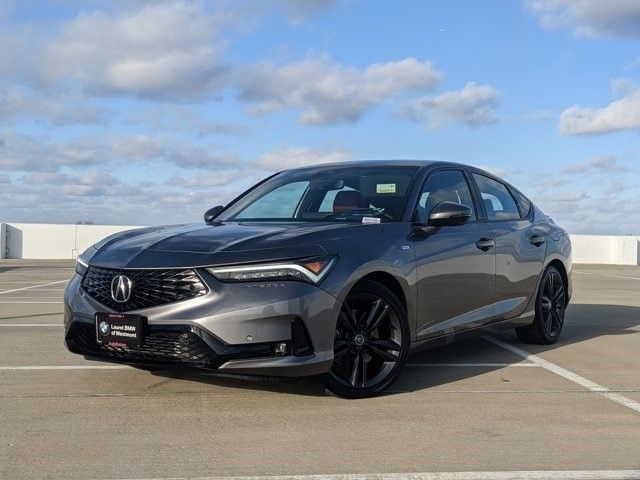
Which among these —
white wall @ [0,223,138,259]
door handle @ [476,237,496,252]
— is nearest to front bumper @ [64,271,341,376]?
door handle @ [476,237,496,252]

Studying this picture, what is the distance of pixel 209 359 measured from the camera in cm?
421

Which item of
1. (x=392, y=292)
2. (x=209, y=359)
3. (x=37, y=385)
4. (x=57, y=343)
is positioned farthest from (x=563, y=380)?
(x=57, y=343)

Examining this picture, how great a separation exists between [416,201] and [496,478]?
8.27 feet

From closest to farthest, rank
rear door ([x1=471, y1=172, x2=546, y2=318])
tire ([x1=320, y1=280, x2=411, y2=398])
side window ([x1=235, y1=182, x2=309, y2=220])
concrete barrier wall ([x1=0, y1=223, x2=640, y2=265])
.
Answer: tire ([x1=320, y1=280, x2=411, y2=398])
side window ([x1=235, y1=182, x2=309, y2=220])
rear door ([x1=471, y1=172, x2=546, y2=318])
concrete barrier wall ([x1=0, y1=223, x2=640, y2=265])

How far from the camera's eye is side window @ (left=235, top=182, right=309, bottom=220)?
18.9ft

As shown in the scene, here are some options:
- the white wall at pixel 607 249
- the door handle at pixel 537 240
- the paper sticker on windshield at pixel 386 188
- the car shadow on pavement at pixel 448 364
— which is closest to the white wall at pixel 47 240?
the white wall at pixel 607 249

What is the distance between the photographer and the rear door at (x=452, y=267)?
17.2ft

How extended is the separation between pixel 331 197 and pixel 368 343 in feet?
4.71

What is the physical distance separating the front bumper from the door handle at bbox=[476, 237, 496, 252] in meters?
2.01

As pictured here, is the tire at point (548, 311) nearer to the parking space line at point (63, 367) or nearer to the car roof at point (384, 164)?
the car roof at point (384, 164)

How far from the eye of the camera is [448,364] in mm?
6102

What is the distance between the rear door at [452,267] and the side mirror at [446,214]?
0.15 m

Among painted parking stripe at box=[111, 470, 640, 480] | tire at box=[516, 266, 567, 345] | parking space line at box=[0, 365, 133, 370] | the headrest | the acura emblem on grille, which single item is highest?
the headrest

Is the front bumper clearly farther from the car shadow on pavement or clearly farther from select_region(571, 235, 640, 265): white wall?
select_region(571, 235, 640, 265): white wall
